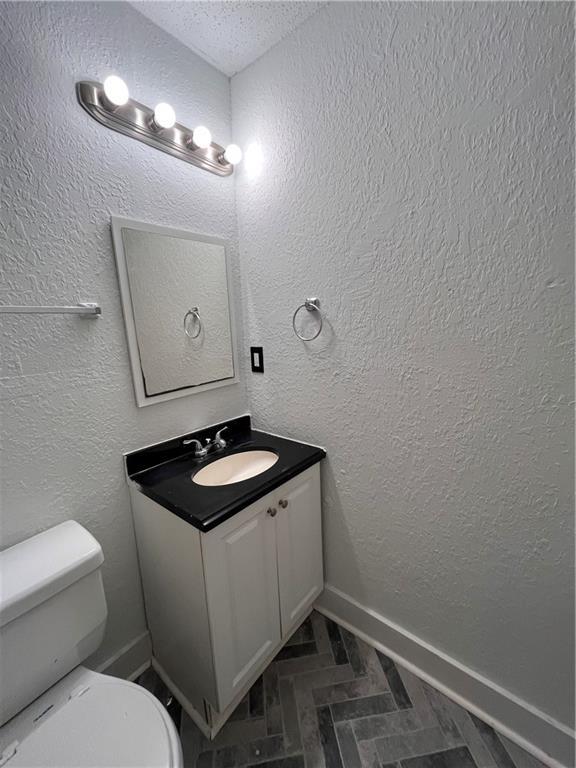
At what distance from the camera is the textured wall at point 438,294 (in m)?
0.82

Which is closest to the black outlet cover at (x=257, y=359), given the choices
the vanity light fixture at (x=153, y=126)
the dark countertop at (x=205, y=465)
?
the dark countertop at (x=205, y=465)

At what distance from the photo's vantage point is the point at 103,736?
75 centimetres

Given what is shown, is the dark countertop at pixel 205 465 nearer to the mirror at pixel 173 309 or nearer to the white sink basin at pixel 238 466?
the white sink basin at pixel 238 466

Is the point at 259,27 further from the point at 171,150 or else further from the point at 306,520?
the point at 306,520

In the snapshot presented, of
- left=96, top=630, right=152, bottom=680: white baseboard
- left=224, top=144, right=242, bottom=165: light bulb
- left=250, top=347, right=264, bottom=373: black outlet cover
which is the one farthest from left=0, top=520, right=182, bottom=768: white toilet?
left=224, top=144, right=242, bottom=165: light bulb

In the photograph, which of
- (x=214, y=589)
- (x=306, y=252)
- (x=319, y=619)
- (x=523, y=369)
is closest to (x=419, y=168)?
(x=306, y=252)

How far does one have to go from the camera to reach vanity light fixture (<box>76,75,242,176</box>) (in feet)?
3.29

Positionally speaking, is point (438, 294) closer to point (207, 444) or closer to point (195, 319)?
point (195, 319)

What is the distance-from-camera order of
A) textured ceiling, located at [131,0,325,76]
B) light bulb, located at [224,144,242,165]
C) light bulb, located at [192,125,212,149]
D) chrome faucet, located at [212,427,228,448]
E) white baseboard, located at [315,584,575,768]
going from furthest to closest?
chrome faucet, located at [212,427,228,448] → light bulb, located at [224,144,242,165] → light bulb, located at [192,125,212,149] → textured ceiling, located at [131,0,325,76] → white baseboard, located at [315,584,575,768]

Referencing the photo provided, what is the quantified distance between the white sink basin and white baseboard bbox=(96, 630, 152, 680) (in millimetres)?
678

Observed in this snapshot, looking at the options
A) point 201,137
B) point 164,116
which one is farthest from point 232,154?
point 164,116

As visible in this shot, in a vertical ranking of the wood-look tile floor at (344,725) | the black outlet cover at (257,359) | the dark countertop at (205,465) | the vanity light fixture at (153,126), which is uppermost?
the vanity light fixture at (153,126)

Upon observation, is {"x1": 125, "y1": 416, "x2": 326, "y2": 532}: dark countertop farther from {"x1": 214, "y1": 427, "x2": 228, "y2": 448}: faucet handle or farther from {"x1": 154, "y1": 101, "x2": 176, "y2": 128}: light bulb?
{"x1": 154, "y1": 101, "x2": 176, "y2": 128}: light bulb

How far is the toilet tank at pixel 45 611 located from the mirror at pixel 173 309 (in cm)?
52
